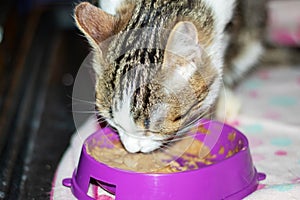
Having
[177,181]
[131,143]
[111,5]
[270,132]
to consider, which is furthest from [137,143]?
[270,132]

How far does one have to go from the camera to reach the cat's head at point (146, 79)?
3.62 feet

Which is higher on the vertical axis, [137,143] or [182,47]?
[182,47]

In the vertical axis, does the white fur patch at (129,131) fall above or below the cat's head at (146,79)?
below

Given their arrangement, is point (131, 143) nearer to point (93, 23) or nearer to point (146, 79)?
point (146, 79)

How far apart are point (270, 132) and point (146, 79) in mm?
612

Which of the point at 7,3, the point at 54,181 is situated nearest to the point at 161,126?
the point at 54,181

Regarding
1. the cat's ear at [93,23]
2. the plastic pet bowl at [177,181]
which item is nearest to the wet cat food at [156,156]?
the plastic pet bowl at [177,181]

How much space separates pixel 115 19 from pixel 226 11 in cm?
30

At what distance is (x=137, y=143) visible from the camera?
1174 millimetres

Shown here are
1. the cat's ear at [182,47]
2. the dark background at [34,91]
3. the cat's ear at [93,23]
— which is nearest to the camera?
the cat's ear at [182,47]

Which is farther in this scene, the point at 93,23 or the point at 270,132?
the point at 270,132

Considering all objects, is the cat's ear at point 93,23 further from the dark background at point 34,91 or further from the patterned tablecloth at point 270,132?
the patterned tablecloth at point 270,132

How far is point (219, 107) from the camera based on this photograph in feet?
5.38

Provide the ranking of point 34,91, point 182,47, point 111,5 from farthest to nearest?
point 34,91 < point 111,5 < point 182,47
